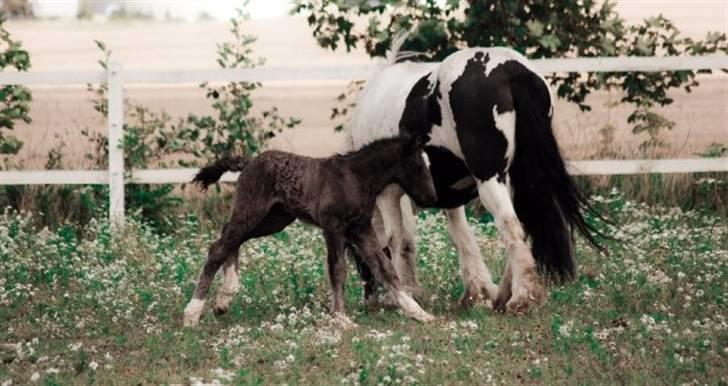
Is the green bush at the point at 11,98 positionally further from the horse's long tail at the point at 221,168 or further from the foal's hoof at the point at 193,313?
the foal's hoof at the point at 193,313

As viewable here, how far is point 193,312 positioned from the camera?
8781 millimetres

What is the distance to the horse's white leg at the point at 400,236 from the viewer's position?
921cm

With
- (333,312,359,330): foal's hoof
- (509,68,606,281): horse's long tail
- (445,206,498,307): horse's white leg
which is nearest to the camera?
(333,312,359,330): foal's hoof

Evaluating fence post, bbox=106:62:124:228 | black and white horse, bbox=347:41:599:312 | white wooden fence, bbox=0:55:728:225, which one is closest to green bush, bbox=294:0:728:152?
white wooden fence, bbox=0:55:728:225

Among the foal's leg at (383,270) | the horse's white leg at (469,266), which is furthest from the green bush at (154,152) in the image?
the foal's leg at (383,270)

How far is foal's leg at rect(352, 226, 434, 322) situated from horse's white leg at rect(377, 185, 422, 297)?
560 mm

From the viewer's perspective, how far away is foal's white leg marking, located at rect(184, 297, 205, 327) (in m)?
8.76

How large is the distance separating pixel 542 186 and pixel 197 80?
540 centimetres

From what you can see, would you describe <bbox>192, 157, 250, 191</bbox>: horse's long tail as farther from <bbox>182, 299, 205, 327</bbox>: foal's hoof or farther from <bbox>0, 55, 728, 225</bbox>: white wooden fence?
<bbox>0, 55, 728, 225</bbox>: white wooden fence

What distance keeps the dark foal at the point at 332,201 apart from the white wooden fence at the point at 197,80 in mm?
4166

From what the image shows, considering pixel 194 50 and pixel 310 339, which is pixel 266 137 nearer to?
pixel 310 339

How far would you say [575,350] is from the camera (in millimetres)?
7652

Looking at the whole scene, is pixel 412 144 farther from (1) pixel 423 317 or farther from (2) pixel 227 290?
(2) pixel 227 290

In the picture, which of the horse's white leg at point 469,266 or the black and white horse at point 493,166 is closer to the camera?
the black and white horse at point 493,166
